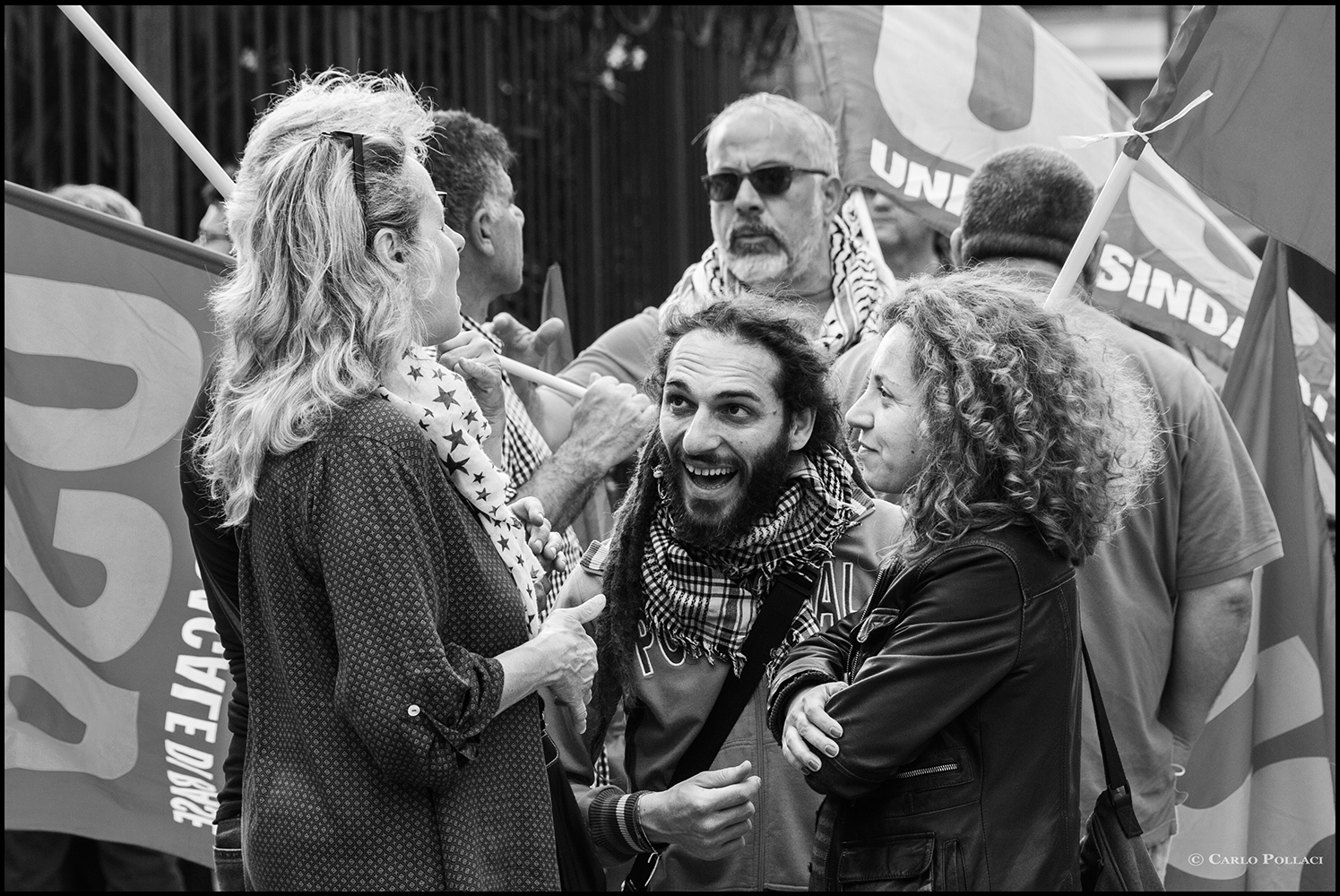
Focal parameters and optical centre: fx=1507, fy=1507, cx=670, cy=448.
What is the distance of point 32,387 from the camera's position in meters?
3.34

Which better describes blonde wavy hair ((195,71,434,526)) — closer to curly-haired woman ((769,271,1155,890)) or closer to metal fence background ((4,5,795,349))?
curly-haired woman ((769,271,1155,890))

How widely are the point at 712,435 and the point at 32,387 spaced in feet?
A: 5.36

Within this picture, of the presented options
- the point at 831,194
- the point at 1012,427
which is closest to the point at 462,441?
the point at 1012,427

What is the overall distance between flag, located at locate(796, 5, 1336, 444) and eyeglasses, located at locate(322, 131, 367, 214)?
2.75m

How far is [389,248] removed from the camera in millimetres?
2168

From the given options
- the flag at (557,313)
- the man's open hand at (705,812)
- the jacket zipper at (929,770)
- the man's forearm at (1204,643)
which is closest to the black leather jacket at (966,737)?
the jacket zipper at (929,770)

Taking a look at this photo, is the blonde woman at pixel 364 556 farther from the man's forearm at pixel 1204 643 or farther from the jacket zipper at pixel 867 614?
the man's forearm at pixel 1204 643

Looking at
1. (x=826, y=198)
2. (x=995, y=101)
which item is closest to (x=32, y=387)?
(x=826, y=198)

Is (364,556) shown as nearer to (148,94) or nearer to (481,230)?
(148,94)

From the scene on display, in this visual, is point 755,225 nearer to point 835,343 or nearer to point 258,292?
point 835,343

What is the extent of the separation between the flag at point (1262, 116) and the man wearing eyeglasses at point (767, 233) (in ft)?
3.82

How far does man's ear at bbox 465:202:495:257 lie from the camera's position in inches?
142

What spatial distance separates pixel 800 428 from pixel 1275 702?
5.71 ft

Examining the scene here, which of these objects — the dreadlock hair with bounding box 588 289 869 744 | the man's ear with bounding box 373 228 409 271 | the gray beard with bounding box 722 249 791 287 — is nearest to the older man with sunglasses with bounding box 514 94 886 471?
the gray beard with bounding box 722 249 791 287
